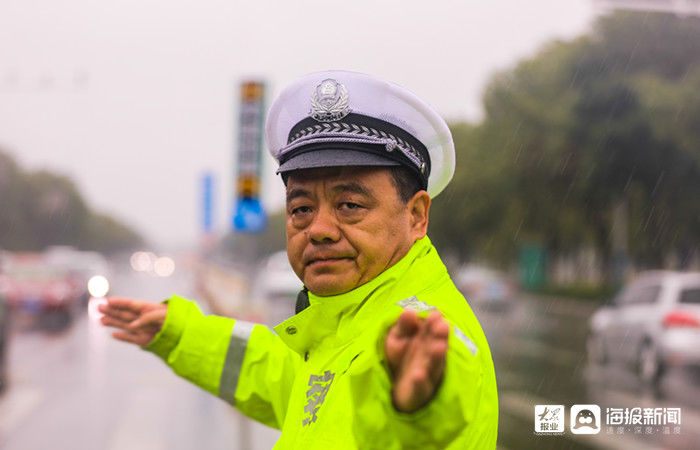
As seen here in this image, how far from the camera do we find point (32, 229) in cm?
8356

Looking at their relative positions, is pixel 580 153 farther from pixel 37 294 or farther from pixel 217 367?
pixel 217 367

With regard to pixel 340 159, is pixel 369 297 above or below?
below

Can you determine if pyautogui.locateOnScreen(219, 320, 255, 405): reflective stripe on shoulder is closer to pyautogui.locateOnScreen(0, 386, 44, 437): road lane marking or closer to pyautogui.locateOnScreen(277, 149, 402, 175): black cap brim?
pyautogui.locateOnScreen(277, 149, 402, 175): black cap brim

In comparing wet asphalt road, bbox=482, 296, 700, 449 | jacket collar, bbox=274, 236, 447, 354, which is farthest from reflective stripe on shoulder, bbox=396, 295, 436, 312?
wet asphalt road, bbox=482, 296, 700, 449

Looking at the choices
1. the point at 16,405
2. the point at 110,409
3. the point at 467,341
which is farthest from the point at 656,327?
the point at 467,341

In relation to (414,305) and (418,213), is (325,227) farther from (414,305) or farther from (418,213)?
(414,305)

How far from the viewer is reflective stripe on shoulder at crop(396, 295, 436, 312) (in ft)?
4.84

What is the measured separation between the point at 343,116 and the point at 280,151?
0.84 feet

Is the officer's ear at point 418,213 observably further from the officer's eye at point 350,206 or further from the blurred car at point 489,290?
the blurred car at point 489,290

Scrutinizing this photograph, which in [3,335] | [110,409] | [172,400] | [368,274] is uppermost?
[3,335]

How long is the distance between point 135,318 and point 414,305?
1.29 m

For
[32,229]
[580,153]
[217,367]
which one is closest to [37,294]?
[580,153]

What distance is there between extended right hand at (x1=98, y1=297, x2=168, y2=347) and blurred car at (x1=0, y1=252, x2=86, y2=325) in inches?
796

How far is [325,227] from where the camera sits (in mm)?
1801
